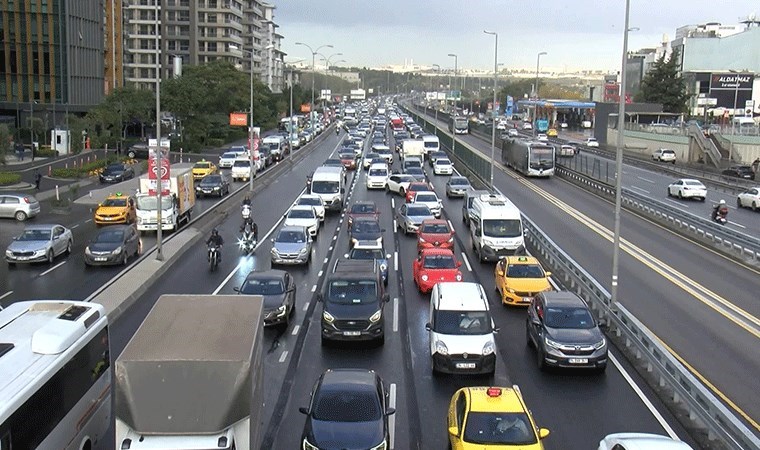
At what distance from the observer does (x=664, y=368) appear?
56.5 ft

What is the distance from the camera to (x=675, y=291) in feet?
88.5

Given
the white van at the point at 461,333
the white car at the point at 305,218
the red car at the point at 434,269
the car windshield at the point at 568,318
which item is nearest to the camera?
the white van at the point at 461,333

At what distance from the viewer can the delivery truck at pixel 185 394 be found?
1042 cm

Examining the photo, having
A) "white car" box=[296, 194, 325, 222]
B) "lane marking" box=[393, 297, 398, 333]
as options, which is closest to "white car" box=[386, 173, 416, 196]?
"white car" box=[296, 194, 325, 222]

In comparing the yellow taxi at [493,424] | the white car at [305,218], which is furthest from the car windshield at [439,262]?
the yellow taxi at [493,424]

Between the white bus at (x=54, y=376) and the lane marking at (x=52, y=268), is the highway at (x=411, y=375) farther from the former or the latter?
the lane marking at (x=52, y=268)

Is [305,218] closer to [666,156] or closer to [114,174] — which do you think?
[114,174]

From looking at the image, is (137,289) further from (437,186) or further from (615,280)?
(437,186)

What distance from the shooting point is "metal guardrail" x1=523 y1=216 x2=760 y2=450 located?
13.9 m

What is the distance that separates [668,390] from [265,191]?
41.2 metres

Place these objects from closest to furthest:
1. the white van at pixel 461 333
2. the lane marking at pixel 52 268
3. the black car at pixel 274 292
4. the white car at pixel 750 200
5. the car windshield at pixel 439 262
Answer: the white van at pixel 461 333 < the black car at pixel 274 292 < the car windshield at pixel 439 262 < the lane marking at pixel 52 268 < the white car at pixel 750 200

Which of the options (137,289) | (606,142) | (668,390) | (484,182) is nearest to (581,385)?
(668,390)

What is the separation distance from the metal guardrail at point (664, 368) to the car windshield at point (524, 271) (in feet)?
4.39

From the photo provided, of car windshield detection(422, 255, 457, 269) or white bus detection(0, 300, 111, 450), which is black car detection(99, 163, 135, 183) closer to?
car windshield detection(422, 255, 457, 269)
